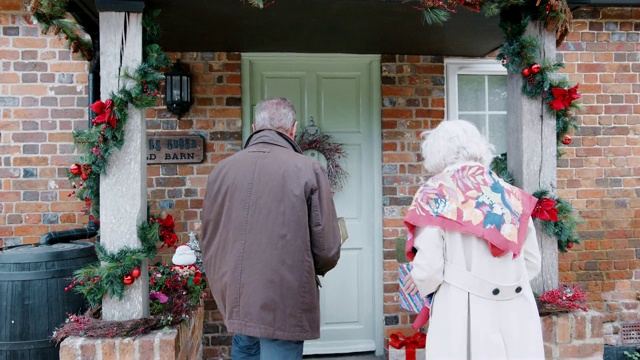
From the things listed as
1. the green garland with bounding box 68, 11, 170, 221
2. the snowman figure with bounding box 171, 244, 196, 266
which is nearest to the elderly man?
the green garland with bounding box 68, 11, 170, 221

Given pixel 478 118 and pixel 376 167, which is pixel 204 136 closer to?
pixel 376 167

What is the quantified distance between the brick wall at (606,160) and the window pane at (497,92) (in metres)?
0.49

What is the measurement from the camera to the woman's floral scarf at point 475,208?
1.78 meters

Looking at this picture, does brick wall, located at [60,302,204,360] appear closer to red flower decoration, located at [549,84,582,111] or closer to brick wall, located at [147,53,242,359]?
brick wall, located at [147,53,242,359]

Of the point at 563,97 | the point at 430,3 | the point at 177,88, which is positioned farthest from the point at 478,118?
the point at 177,88

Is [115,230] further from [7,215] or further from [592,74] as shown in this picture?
[592,74]

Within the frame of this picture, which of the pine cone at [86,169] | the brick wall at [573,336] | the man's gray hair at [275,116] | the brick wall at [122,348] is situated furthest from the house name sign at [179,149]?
the brick wall at [573,336]

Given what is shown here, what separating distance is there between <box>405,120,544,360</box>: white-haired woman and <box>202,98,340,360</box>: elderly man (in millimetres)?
435

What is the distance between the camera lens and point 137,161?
2303 millimetres

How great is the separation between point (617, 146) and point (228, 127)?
10.1 feet

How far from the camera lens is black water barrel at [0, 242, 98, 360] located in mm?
2408

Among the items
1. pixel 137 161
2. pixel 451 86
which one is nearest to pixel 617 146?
pixel 451 86

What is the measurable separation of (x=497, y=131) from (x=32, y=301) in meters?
3.42

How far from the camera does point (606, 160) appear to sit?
3.80m
